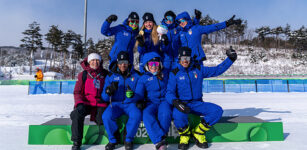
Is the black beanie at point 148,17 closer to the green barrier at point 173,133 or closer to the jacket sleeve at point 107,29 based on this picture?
the jacket sleeve at point 107,29

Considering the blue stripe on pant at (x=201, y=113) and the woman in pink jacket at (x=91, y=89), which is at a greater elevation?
the woman in pink jacket at (x=91, y=89)

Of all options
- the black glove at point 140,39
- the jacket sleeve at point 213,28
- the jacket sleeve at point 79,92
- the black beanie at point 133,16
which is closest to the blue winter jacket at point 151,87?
the black glove at point 140,39

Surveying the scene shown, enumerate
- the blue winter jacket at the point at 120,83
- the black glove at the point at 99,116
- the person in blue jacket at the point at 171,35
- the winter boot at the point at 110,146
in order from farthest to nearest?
the person in blue jacket at the point at 171,35 < the blue winter jacket at the point at 120,83 < the black glove at the point at 99,116 < the winter boot at the point at 110,146

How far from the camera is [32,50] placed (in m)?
45.2

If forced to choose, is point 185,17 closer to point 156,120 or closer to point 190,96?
point 190,96

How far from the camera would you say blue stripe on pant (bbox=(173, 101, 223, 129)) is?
2949mm

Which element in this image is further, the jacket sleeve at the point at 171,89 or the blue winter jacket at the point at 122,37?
the blue winter jacket at the point at 122,37

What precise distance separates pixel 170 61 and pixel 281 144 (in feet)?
8.08

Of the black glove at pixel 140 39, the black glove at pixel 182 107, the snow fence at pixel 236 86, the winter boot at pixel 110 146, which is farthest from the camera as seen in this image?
the snow fence at pixel 236 86

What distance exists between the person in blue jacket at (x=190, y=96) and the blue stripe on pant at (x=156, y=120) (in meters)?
0.13

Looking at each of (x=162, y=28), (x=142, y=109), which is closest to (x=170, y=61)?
(x=162, y=28)

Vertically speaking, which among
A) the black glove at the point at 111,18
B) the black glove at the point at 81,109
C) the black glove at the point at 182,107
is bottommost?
the black glove at the point at 81,109

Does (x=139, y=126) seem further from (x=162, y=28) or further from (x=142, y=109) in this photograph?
(x=162, y=28)

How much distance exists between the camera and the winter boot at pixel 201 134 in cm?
301
